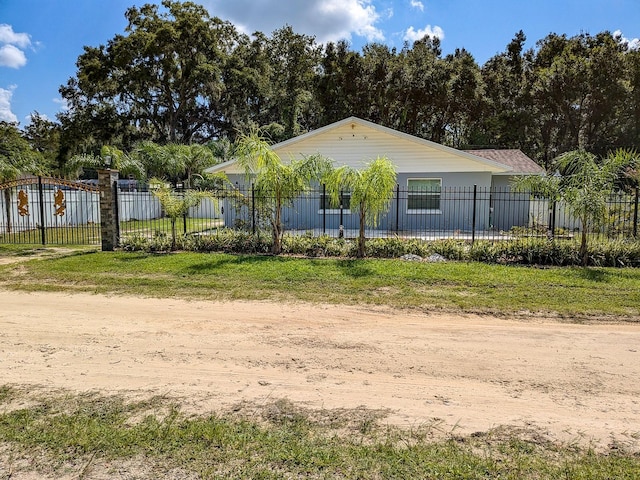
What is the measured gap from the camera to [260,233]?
40.4 feet

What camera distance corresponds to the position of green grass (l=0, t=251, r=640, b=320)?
24.5ft

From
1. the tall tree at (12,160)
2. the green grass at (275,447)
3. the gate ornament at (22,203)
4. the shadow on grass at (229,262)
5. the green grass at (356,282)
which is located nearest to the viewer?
the green grass at (275,447)

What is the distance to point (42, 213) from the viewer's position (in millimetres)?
14227

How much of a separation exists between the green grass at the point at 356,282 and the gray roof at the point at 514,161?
10.4 m

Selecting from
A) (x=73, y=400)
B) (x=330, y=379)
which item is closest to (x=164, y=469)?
(x=73, y=400)

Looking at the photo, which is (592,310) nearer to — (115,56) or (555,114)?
(555,114)

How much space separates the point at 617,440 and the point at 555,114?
1405 inches

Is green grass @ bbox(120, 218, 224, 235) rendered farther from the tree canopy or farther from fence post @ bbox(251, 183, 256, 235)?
the tree canopy

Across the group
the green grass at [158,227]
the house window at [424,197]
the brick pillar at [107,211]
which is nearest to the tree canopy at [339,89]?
the green grass at [158,227]

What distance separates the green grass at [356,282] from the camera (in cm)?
745

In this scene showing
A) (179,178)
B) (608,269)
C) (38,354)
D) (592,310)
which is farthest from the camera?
(179,178)

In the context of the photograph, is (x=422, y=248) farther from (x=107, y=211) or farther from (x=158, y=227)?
(x=158, y=227)

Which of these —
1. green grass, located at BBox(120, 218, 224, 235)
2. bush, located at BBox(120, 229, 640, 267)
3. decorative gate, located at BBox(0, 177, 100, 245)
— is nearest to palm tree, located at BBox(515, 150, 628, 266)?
bush, located at BBox(120, 229, 640, 267)

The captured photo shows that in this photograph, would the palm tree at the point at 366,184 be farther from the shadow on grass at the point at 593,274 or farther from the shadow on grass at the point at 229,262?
the shadow on grass at the point at 593,274
